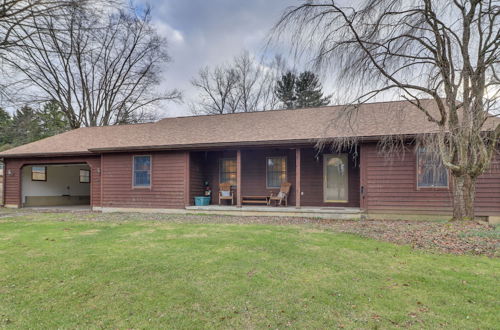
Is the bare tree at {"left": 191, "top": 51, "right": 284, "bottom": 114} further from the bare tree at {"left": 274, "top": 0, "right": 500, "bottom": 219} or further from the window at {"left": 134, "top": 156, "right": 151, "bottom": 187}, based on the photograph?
the bare tree at {"left": 274, "top": 0, "right": 500, "bottom": 219}

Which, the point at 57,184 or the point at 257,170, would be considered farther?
the point at 57,184

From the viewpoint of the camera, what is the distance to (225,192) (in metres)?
11.5

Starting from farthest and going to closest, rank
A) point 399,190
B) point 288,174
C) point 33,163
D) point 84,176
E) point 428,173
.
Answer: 1. point 84,176
2. point 33,163
3. point 288,174
4. point 399,190
5. point 428,173

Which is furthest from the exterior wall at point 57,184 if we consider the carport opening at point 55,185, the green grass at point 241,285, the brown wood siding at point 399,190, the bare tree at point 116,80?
the brown wood siding at point 399,190

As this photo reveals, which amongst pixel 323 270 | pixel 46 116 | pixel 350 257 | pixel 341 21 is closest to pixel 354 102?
pixel 341 21

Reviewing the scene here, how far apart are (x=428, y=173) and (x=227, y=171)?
22.4 ft

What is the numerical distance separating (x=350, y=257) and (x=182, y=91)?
81.5 ft

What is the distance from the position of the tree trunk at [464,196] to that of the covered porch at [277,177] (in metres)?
3.09

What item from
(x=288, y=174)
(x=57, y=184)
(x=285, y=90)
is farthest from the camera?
(x=285, y=90)

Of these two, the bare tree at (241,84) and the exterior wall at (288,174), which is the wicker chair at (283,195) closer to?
the exterior wall at (288,174)

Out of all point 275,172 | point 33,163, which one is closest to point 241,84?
point 275,172

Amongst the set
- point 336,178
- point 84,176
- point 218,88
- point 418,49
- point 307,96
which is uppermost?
point 218,88

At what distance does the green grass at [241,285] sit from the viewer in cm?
272

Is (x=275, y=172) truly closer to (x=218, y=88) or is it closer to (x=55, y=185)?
(x=55, y=185)
